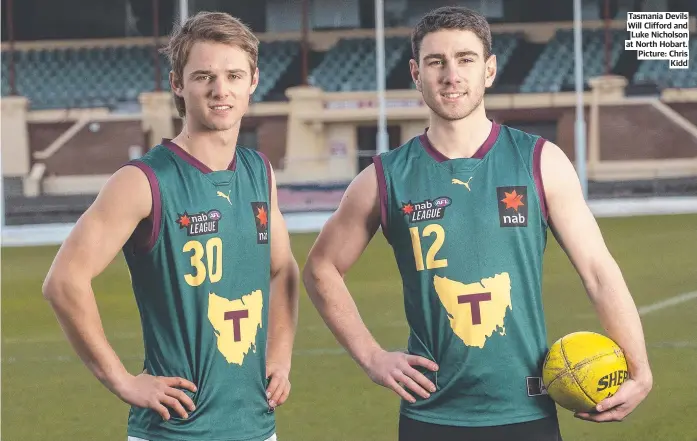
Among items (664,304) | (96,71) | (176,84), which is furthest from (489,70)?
(96,71)

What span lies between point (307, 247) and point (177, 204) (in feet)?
57.2

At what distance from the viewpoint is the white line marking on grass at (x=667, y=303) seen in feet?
44.7

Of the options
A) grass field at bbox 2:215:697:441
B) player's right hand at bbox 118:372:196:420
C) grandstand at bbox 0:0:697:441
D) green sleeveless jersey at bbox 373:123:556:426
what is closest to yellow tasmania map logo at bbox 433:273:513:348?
green sleeveless jersey at bbox 373:123:556:426

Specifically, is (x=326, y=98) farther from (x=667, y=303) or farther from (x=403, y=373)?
(x=403, y=373)

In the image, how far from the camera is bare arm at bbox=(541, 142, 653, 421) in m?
3.94

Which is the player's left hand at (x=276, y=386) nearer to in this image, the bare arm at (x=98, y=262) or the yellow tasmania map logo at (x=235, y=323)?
the yellow tasmania map logo at (x=235, y=323)

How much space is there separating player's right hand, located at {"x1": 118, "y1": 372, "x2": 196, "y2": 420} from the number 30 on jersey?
31cm

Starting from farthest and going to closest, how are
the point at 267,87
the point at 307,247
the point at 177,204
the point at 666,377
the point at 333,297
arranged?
the point at 267,87, the point at 307,247, the point at 666,377, the point at 333,297, the point at 177,204

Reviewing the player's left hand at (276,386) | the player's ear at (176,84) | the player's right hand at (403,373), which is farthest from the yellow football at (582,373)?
the player's ear at (176,84)

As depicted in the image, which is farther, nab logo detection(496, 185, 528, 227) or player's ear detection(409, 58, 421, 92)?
player's ear detection(409, 58, 421, 92)

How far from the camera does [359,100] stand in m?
41.9

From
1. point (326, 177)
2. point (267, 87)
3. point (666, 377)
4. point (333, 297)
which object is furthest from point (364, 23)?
point (333, 297)

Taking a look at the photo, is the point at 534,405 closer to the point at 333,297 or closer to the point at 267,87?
the point at 333,297

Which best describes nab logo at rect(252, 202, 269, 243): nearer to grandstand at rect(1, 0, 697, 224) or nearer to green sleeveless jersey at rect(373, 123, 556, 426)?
green sleeveless jersey at rect(373, 123, 556, 426)
